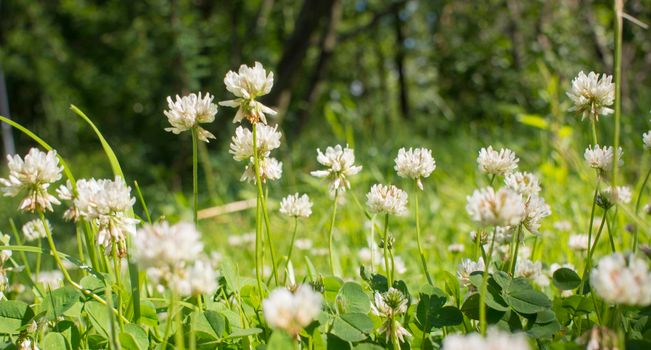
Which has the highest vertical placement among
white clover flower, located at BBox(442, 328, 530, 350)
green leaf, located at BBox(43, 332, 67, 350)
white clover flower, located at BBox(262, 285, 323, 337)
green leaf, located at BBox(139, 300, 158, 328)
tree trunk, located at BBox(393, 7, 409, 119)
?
tree trunk, located at BBox(393, 7, 409, 119)

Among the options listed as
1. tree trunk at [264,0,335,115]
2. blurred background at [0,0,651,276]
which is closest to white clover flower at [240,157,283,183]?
blurred background at [0,0,651,276]

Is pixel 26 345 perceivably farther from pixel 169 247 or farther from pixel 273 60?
pixel 273 60

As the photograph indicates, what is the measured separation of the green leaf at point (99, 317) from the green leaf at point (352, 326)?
315 mm

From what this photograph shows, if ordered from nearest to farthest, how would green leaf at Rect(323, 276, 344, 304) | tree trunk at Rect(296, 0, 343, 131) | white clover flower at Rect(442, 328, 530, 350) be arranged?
white clover flower at Rect(442, 328, 530, 350) → green leaf at Rect(323, 276, 344, 304) → tree trunk at Rect(296, 0, 343, 131)

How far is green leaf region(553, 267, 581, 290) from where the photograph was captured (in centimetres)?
88

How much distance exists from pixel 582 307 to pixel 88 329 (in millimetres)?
727

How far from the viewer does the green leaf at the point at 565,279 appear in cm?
88

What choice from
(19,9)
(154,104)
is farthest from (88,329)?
(19,9)

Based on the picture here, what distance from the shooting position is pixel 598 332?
0.57 meters

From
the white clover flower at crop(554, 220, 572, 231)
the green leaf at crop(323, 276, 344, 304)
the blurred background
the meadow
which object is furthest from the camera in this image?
the blurred background

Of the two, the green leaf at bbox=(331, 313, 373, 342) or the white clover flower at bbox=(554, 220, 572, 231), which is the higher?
the white clover flower at bbox=(554, 220, 572, 231)

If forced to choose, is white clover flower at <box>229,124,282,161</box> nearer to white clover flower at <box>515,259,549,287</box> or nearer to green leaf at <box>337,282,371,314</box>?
green leaf at <box>337,282,371,314</box>

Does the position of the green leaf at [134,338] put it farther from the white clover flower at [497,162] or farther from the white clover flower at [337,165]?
the white clover flower at [497,162]

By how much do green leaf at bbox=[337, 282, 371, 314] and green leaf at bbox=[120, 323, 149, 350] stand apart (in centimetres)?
27
